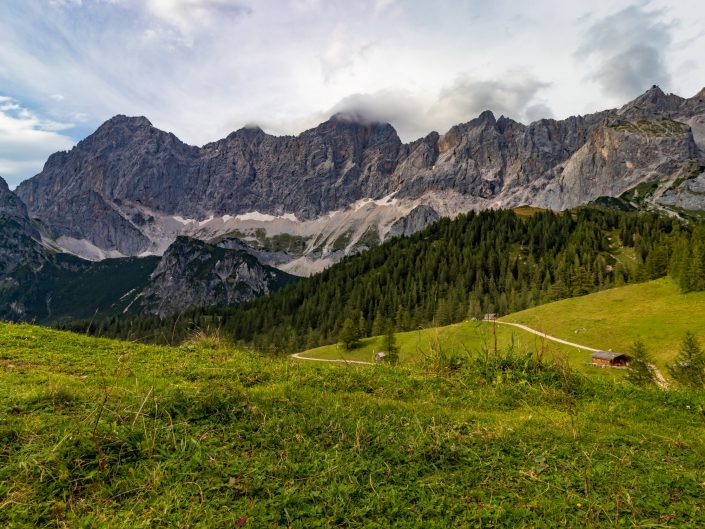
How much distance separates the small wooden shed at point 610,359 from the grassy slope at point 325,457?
52.8 m

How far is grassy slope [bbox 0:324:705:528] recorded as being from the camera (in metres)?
6.55

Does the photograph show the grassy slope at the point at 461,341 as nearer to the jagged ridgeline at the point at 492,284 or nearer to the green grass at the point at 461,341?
the green grass at the point at 461,341

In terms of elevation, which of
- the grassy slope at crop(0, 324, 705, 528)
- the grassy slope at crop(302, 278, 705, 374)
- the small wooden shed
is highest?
the grassy slope at crop(0, 324, 705, 528)

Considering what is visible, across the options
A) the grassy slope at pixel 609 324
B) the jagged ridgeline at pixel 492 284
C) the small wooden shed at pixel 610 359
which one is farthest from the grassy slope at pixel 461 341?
the jagged ridgeline at pixel 492 284

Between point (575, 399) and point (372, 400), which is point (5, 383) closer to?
point (372, 400)

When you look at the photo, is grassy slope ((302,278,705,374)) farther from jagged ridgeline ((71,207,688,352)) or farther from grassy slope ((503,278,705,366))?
jagged ridgeline ((71,207,688,352))

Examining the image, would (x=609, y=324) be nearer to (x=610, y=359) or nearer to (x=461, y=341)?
(x=610, y=359)

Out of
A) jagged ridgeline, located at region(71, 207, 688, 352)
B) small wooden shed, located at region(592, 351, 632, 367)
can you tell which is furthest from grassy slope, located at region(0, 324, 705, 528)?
jagged ridgeline, located at region(71, 207, 688, 352)

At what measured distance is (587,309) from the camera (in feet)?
265

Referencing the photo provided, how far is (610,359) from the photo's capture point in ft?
190

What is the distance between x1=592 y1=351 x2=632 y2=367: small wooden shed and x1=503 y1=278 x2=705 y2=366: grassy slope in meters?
4.03

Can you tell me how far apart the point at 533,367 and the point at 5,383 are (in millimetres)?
16485

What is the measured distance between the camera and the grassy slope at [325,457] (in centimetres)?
655

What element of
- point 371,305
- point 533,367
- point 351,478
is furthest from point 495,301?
point 351,478
